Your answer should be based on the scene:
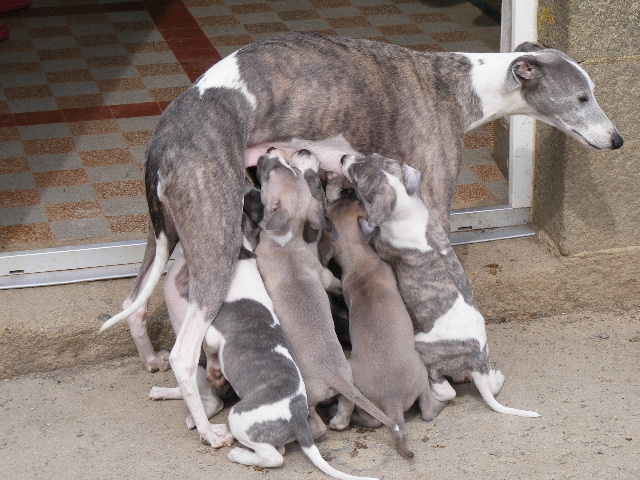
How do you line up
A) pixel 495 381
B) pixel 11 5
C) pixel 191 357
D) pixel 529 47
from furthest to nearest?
pixel 11 5 < pixel 529 47 < pixel 495 381 < pixel 191 357

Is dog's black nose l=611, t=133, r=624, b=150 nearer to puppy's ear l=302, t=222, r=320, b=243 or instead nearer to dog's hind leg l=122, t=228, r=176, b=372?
puppy's ear l=302, t=222, r=320, b=243

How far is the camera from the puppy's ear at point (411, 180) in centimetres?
416

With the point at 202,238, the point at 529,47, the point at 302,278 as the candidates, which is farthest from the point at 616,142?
the point at 202,238

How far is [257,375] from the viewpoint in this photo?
12.5 feet

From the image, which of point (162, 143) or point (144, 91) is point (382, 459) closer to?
point (162, 143)

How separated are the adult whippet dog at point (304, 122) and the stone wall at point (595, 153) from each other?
38 cm

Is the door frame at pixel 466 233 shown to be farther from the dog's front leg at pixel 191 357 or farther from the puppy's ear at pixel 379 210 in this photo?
the puppy's ear at pixel 379 210

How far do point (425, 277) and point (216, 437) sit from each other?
3.46ft

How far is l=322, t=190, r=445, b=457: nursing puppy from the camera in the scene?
3934mm

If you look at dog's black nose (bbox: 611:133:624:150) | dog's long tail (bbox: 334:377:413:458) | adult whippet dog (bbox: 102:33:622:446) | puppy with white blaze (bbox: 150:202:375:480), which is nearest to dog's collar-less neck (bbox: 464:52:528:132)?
adult whippet dog (bbox: 102:33:622:446)

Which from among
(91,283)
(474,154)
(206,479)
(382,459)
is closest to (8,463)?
(206,479)

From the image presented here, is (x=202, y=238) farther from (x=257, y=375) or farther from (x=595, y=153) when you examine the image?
(x=595, y=153)

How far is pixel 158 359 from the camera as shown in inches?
181

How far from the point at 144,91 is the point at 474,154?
2204 millimetres
